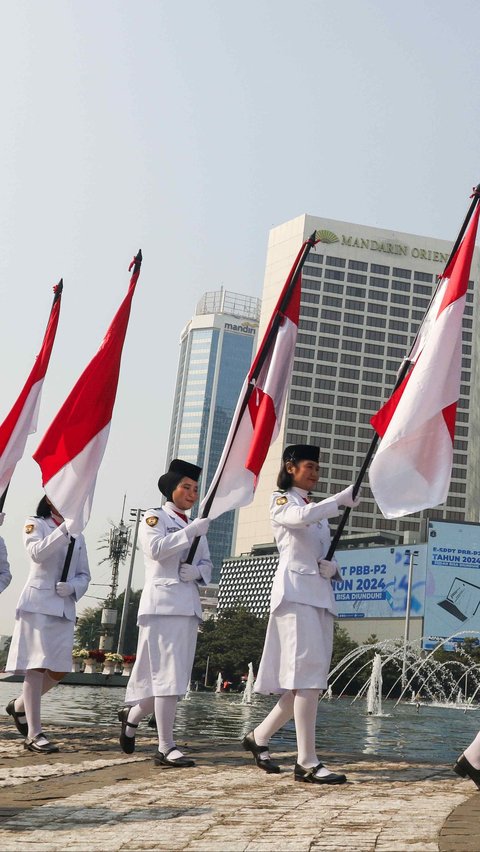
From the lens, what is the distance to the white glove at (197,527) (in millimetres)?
6910

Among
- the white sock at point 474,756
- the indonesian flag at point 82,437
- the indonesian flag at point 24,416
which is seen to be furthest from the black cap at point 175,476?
the white sock at point 474,756

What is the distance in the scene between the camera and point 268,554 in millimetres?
129875

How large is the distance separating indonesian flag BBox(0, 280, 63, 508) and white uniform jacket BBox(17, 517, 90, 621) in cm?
129

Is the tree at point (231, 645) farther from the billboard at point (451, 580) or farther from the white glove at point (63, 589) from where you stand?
the white glove at point (63, 589)

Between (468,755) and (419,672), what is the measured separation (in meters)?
72.8

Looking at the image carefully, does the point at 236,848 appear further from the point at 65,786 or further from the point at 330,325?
the point at 330,325

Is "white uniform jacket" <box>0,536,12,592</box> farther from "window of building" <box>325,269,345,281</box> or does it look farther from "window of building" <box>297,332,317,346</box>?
"window of building" <box>325,269,345,281</box>

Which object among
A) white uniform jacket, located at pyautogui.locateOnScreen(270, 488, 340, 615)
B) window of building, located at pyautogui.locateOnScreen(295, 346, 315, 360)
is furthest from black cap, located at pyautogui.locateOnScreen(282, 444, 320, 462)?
window of building, located at pyautogui.locateOnScreen(295, 346, 315, 360)

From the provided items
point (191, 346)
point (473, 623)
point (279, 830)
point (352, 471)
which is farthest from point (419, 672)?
point (191, 346)

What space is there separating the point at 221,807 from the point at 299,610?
2011 millimetres

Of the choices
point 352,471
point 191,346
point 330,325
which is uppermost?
point 191,346

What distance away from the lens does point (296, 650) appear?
6520 millimetres

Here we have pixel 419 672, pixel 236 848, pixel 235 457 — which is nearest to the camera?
pixel 236 848

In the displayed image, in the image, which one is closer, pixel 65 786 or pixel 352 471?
pixel 65 786
